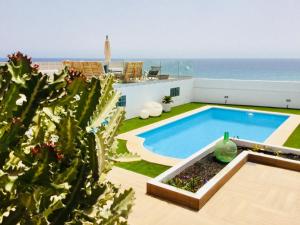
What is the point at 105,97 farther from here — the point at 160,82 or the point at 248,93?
the point at 248,93

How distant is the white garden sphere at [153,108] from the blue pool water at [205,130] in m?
1.74

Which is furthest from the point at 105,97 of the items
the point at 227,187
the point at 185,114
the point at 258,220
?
the point at 185,114

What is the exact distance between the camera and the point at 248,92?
23.4m

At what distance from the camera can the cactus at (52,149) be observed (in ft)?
6.97

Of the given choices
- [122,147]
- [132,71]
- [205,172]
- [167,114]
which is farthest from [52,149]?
[167,114]

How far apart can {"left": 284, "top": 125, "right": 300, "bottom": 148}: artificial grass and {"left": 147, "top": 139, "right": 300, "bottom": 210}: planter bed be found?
8.22 ft

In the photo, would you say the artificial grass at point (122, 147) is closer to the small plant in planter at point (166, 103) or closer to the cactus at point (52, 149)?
the small plant in planter at point (166, 103)

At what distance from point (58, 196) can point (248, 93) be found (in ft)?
75.7

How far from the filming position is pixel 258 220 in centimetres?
639

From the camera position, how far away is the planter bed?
7.14 metres

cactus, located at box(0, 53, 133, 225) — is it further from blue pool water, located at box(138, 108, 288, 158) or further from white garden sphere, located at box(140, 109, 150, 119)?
white garden sphere, located at box(140, 109, 150, 119)

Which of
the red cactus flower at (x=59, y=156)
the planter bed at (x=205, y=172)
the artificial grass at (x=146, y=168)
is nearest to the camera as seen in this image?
the red cactus flower at (x=59, y=156)

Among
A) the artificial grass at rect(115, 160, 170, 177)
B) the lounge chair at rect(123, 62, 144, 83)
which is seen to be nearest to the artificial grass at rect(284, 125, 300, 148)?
the artificial grass at rect(115, 160, 170, 177)

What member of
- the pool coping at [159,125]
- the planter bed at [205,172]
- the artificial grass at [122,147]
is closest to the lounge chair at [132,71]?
the pool coping at [159,125]
